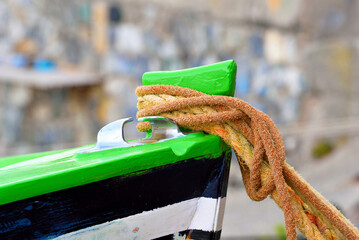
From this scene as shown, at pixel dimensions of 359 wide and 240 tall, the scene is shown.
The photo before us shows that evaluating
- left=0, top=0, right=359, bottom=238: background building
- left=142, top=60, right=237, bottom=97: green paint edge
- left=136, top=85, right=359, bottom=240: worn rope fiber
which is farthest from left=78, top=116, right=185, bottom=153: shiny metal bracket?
left=0, top=0, right=359, bottom=238: background building

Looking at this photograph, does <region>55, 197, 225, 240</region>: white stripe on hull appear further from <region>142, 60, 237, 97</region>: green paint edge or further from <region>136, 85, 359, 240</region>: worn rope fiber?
<region>142, 60, 237, 97</region>: green paint edge

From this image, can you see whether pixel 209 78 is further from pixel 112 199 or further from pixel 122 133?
pixel 112 199

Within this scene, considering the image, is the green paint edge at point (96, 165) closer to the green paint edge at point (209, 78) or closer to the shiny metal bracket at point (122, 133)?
the shiny metal bracket at point (122, 133)

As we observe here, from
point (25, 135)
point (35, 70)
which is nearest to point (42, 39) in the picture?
point (35, 70)

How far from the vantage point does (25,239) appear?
1.06 meters

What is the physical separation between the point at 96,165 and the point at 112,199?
116 mm

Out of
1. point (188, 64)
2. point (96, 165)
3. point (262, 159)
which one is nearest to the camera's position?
point (96, 165)

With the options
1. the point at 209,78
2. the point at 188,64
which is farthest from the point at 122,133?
the point at 188,64

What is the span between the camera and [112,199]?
3.81 feet

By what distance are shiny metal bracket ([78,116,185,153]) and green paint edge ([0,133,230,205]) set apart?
1.4 inches

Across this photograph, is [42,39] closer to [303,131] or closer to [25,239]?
[303,131]

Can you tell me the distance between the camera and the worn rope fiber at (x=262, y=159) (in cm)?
123

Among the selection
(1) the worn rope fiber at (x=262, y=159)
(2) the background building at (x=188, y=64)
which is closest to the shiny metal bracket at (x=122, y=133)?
(1) the worn rope fiber at (x=262, y=159)

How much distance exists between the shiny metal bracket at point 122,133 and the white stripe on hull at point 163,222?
192mm
